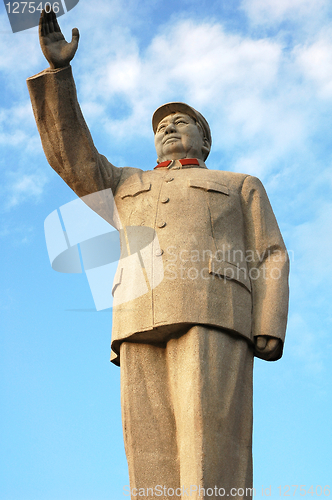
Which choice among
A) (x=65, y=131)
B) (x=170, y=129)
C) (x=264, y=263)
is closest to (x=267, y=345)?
(x=264, y=263)

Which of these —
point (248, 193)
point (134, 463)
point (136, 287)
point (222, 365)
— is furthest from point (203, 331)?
point (248, 193)

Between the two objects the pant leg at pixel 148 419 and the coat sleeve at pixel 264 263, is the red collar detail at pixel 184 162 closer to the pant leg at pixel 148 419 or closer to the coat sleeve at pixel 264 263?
the coat sleeve at pixel 264 263

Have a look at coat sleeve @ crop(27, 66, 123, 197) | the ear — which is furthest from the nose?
coat sleeve @ crop(27, 66, 123, 197)

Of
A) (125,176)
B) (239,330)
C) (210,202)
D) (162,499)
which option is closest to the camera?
(162,499)

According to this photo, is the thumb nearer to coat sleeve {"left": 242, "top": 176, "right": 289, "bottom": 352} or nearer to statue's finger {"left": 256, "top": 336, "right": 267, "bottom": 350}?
coat sleeve {"left": 242, "top": 176, "right": 289, "bottom": 352}

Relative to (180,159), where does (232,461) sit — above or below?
below

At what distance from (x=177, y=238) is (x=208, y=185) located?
2.60ft

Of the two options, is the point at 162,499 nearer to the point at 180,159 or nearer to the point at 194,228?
the point at 194,228

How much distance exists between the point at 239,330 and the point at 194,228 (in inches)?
44.6

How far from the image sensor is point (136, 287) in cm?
730

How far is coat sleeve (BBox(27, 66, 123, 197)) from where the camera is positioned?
7582 millimetres

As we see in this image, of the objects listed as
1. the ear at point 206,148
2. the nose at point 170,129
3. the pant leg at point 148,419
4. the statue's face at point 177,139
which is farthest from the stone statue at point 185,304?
the ear at point 206,148

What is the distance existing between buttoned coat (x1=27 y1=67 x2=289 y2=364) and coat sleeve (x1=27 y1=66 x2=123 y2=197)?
0.01 metres

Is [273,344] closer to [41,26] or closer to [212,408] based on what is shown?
[212,408]
